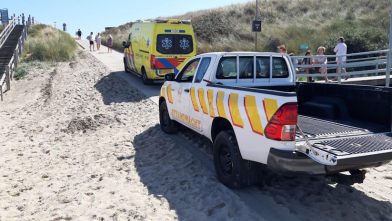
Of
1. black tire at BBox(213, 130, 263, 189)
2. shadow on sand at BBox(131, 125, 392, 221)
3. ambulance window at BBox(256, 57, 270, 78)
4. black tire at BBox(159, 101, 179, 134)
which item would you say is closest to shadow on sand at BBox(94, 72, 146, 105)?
black tire at BBox(159, 101, 179, 134)

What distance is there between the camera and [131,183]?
5.16m

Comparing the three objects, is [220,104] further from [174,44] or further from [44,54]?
[44,54]

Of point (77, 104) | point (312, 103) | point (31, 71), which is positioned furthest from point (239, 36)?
point (312, 103)

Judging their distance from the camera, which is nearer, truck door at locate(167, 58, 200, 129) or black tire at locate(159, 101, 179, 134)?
truck door at locate(167, 58, 200, 129)

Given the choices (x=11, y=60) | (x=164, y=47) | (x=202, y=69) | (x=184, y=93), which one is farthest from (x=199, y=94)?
(x=11, y=60)

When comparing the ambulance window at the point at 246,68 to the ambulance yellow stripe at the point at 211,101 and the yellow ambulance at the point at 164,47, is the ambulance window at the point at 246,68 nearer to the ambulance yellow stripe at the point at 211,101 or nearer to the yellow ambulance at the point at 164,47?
the ambulance yellow stripe at the point at 211,101

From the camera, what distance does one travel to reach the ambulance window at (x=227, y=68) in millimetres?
5520

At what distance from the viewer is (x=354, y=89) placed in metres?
Answer: 4.98

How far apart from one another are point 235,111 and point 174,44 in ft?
30.2

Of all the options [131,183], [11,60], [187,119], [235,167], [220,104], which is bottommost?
[131,183]

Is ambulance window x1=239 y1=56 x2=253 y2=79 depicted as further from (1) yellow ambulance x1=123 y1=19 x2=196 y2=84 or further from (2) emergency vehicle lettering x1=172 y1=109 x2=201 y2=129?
(1) yellow ambulance x1=123 y1=19 x2=196 y2=84

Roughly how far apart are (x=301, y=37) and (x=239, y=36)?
18.8 ft

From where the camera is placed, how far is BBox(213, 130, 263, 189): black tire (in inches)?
171

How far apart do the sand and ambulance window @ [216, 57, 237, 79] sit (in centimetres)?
152
